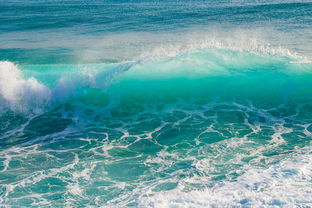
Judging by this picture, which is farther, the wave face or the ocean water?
the ocean water

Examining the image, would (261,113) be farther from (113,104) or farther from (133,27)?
(133,27)

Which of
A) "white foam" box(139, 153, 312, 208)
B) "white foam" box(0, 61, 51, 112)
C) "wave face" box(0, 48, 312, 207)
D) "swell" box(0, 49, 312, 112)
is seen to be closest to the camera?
"white foam" box(139, 153, 312, 208)

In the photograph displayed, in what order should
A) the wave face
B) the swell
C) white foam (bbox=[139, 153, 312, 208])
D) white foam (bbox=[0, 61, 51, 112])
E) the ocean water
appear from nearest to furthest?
white foam (bbox=[139, 153, 312, 208])
the wave face
the ocean water
white foam (bbox=[0, 61, 51, 112])
the swell

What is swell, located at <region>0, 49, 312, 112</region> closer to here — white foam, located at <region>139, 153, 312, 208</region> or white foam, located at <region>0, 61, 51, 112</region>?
white foam, located at <region>0, 61, 51, 112</region>

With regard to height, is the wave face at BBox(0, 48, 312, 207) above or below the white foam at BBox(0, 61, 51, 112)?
below

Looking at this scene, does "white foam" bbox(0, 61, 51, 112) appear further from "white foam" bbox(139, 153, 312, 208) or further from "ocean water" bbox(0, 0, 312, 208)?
"white foam" bbox(139, 153, 312, 208)

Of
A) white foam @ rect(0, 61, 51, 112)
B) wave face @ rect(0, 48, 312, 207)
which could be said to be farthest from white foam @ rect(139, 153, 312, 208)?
white foam @ rect(0, 61, 51, 112)

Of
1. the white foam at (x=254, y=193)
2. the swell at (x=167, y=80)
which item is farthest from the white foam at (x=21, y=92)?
the white foam at (x=254, y=193)
